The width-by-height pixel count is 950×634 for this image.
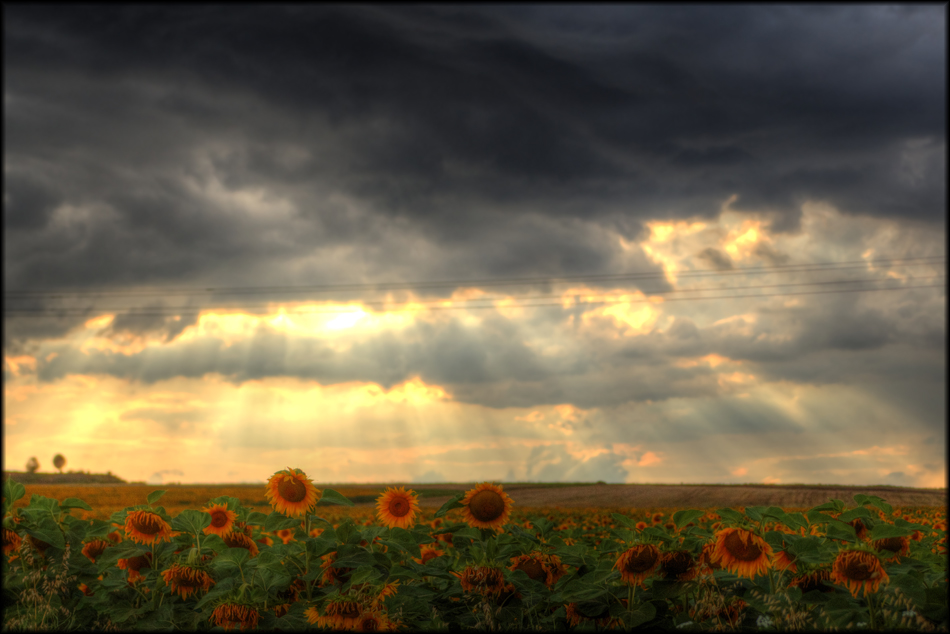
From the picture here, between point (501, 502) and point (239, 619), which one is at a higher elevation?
point (501, 502)

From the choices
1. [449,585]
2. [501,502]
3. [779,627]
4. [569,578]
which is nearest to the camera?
[779,627]

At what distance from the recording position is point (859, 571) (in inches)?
179

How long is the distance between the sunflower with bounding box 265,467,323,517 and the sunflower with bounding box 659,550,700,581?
300 cm

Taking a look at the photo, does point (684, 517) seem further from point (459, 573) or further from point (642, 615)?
point (459, 573)

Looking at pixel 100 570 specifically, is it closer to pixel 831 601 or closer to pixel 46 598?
Result: pixel 46 598

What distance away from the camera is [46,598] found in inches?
235

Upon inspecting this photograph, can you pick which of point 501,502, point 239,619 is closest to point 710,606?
point 501,502

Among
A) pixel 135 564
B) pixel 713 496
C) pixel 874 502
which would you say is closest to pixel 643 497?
pixel 713 496

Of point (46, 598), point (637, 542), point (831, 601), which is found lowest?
point (46, 598)

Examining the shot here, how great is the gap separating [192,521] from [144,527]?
525 millimetres

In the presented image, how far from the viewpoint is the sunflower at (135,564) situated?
6.14 metres

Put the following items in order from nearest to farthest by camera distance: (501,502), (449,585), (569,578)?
(569,578) < (449,585) < (501,502)

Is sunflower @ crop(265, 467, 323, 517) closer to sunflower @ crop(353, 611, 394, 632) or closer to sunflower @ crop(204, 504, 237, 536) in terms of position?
sunflower @ crop(204, 504, 237, 536)

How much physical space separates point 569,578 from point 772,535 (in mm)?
1627
